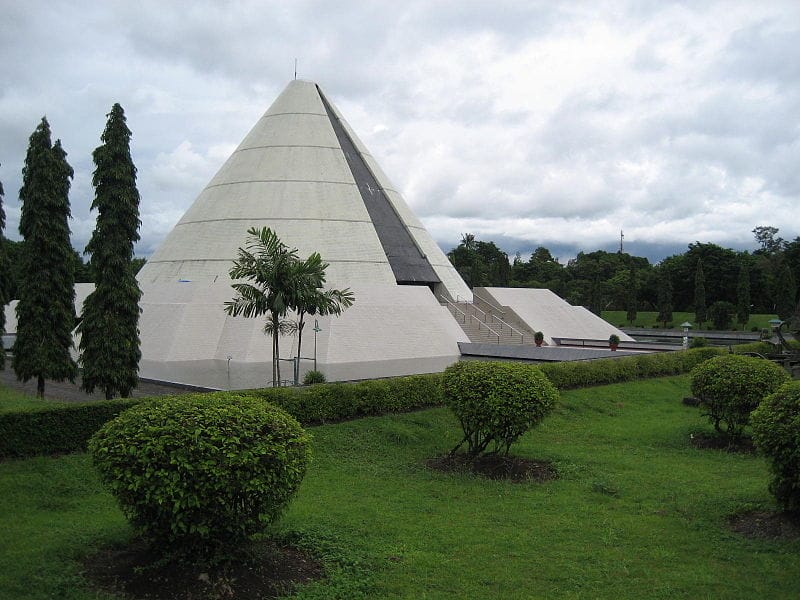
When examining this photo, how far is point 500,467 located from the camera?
1012 cm

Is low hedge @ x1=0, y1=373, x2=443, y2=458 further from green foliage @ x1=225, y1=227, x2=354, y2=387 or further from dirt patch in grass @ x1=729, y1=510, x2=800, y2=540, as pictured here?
dirt patch in grass @ x1=729, y1=510, x2=800, y2=540

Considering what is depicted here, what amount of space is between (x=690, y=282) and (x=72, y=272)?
48.5 m

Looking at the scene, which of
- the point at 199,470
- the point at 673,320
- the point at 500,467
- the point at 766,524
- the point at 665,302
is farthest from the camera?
the point at 673,320

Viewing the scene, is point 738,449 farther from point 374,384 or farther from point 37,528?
point 37,528

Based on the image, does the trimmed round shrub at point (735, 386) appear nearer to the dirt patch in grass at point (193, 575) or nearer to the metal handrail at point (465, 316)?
the dirt patch in grass at point (193, 575)

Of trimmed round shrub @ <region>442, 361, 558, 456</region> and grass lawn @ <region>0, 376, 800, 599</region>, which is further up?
trimmed round shrub @ <region>442, 361, 558, 456</region>

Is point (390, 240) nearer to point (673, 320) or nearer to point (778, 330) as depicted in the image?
point (778, 330)

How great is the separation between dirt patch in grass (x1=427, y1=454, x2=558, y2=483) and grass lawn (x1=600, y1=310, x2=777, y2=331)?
3864 cm

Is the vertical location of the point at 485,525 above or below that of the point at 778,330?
below

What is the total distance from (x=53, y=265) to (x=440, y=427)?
35.1ft

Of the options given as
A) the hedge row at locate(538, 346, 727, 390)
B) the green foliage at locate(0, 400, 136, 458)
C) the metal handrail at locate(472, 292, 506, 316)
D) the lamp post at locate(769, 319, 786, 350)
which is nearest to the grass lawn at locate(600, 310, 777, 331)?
the metal handrail at locate(472, 292, 506, 316)

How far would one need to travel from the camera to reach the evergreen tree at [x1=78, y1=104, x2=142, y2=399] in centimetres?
1526

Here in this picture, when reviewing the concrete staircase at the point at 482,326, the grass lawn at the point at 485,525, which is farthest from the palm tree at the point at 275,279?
the concrete staircase at the point at 482,326

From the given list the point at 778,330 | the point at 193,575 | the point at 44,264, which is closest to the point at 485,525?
the point at 193,575
